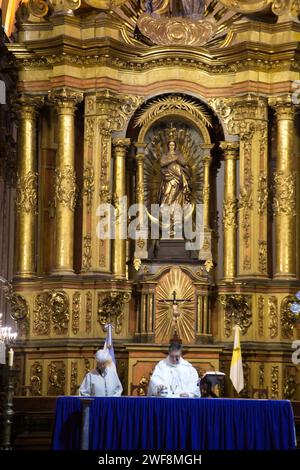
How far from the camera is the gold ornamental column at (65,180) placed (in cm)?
2534

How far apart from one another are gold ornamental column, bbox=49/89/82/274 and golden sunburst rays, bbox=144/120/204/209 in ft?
5.71

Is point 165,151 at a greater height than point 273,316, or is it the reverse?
point 165,151

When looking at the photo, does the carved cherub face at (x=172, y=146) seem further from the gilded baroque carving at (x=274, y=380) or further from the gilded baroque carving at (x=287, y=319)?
the gilded baroque carving at (x=274, y=380)

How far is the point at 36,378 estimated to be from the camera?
990 inches

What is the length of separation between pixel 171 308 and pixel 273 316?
202 centimetres

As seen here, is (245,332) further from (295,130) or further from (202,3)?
(202,3)

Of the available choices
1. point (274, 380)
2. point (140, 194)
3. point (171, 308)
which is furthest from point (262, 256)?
point (140, 194)

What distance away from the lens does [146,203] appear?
26344 mm

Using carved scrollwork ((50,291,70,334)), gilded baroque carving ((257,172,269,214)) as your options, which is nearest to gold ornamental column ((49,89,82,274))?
carved scrollwork ((50,291,70,334))

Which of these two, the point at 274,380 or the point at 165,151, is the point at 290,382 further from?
the point at 165,151

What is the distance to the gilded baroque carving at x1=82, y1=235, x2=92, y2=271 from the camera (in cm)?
2545

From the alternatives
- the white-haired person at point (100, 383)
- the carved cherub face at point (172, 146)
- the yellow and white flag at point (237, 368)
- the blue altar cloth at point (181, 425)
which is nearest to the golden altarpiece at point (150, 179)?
the carved cherub face at point (172, 146)

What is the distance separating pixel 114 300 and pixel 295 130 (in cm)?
513

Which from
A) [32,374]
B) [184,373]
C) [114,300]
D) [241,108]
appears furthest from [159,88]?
[184,373]
